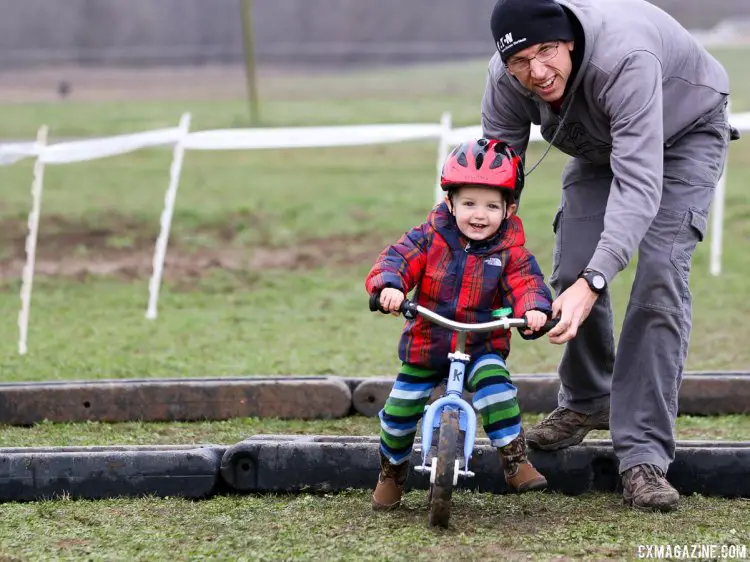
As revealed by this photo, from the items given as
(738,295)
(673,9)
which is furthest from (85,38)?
(738,295)

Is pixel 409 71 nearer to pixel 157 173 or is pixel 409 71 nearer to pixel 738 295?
pixel 157 173

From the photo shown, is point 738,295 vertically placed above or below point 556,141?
below

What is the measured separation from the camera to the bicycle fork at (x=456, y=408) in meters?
4.66

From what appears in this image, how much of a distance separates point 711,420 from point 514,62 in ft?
9.33

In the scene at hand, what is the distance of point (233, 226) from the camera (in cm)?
1529

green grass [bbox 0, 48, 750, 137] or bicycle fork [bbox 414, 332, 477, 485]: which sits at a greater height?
green grass [bbox 0, 48, 750, 137]

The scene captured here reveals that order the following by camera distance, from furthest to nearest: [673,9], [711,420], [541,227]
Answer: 1. [673,9]
2. [541,227]
3. [711,420]

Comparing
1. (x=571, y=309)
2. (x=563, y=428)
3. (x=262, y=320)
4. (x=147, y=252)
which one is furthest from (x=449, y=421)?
(x=147, y=252)

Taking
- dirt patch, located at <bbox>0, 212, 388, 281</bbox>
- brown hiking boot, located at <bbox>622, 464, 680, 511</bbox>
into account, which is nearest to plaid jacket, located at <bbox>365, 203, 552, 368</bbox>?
brown hiking boot, located at <bbox>622, 464, 680, 511</bbox>

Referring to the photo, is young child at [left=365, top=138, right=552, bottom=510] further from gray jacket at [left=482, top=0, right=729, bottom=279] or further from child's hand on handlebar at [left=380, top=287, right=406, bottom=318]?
gray jacket at [left=482, top=0, right=729, bottom=279]

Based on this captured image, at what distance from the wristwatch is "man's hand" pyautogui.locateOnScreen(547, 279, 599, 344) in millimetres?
17

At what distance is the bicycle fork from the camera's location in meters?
4.66

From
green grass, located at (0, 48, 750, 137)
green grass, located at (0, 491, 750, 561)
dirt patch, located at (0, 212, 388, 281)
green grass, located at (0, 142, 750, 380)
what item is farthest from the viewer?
green grass, located at (0, 48, 750, 137)

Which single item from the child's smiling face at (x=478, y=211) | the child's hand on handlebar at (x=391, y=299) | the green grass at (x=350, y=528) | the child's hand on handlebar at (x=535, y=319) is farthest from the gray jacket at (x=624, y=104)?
the green grass at (x=350, y=528)
